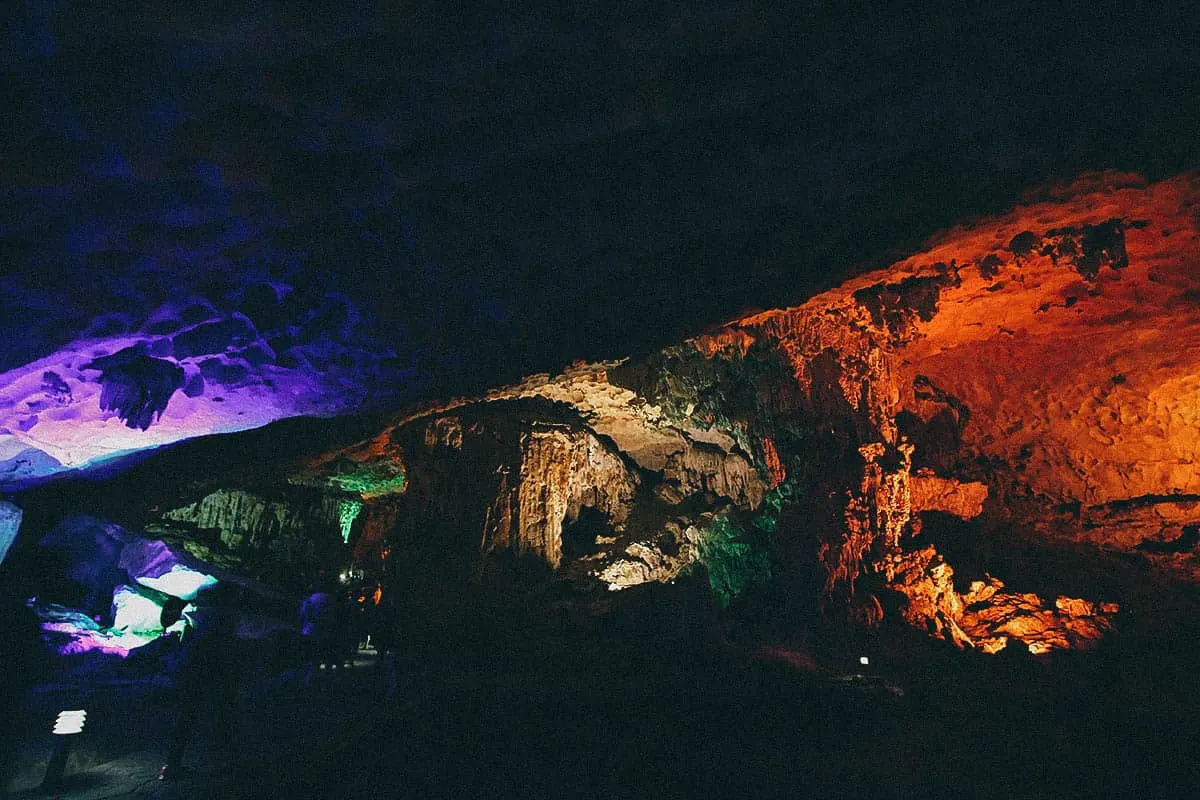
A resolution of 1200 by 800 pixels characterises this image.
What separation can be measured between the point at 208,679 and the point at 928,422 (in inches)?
408

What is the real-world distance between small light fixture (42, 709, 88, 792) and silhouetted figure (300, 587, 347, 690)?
2158mm

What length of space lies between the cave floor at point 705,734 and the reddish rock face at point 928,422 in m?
1.65

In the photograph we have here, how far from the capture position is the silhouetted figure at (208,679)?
403 cm

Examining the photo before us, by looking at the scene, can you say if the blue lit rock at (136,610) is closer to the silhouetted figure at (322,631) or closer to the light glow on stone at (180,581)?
the light glow on stone at (180,581)

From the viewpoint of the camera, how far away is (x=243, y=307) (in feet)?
15.3

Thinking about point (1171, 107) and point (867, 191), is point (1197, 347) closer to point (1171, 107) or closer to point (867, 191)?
point (1171, 107)

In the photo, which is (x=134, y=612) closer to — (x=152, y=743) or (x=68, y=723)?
(x=152, y=743)

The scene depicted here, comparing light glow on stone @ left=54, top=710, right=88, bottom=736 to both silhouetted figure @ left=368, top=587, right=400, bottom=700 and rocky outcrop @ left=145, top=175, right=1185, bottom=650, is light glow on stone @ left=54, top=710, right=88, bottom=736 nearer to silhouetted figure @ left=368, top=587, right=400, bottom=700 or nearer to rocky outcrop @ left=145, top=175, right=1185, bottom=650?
silhouetted figure @ left=368, top=587, right=400, bottom=700

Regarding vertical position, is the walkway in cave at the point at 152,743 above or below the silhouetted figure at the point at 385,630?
below

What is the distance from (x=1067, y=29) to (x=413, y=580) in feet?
31.3

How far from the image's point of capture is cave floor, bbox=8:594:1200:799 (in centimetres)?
299

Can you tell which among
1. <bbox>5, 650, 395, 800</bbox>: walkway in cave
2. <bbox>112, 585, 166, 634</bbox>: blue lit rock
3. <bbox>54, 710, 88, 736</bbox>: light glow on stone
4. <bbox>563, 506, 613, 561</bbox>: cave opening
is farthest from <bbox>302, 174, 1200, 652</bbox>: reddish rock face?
<bbox>54, 710, 88, 736</bbox>: light glow on stone

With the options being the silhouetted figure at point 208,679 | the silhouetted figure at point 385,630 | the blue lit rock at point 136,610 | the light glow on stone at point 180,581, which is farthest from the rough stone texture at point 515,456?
the silhouetted figure at point 208,679

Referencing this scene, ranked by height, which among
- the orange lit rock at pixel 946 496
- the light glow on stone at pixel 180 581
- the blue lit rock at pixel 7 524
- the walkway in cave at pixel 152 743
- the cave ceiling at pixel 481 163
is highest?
the cave ceiling at pixel 481 163
